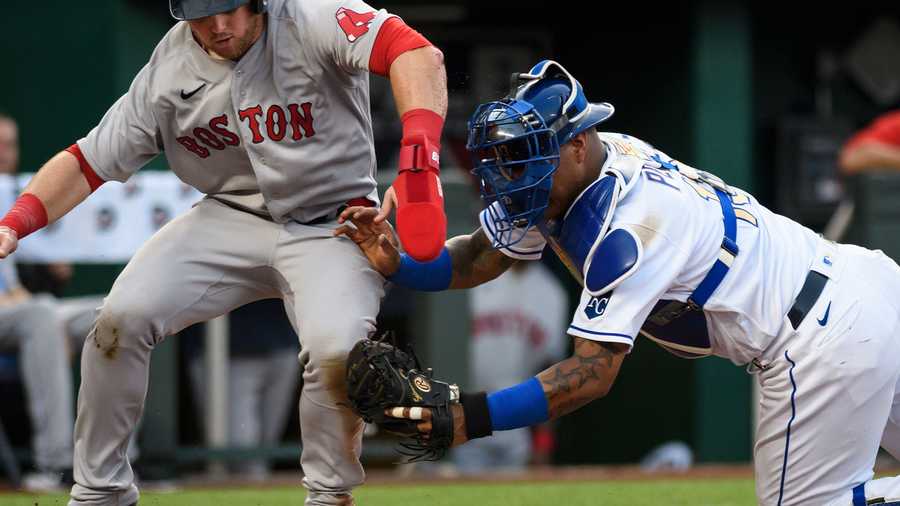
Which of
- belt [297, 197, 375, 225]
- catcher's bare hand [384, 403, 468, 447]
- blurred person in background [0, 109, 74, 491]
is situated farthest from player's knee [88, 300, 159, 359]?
blurred person in background [0, 109, 74, 491]

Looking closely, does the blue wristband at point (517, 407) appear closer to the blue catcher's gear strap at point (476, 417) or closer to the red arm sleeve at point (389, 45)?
the blue catcher's gear strap at point (476, 417)

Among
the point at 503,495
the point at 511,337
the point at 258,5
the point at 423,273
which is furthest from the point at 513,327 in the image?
the point at 258,5

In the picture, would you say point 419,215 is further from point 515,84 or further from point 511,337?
point 511,337

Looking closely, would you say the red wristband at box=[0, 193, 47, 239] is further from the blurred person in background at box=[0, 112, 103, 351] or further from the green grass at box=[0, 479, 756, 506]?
the blurred person in background at box=[0, 112, 103, 351]

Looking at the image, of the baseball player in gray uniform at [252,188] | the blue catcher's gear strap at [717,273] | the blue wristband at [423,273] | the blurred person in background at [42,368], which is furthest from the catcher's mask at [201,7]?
the blurred person in background at [42,368]

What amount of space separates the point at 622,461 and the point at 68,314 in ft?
12.9

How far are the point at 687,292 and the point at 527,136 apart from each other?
1.97 ft

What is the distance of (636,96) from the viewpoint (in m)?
9.67

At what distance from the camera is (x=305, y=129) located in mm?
4191

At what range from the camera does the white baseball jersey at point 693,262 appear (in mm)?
3643

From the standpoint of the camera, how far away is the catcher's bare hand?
358cm

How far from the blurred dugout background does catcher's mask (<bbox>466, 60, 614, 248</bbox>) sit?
145 inches

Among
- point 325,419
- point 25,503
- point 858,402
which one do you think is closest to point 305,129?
point 325,419

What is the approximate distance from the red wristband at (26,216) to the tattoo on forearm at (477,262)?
4.04 ft
